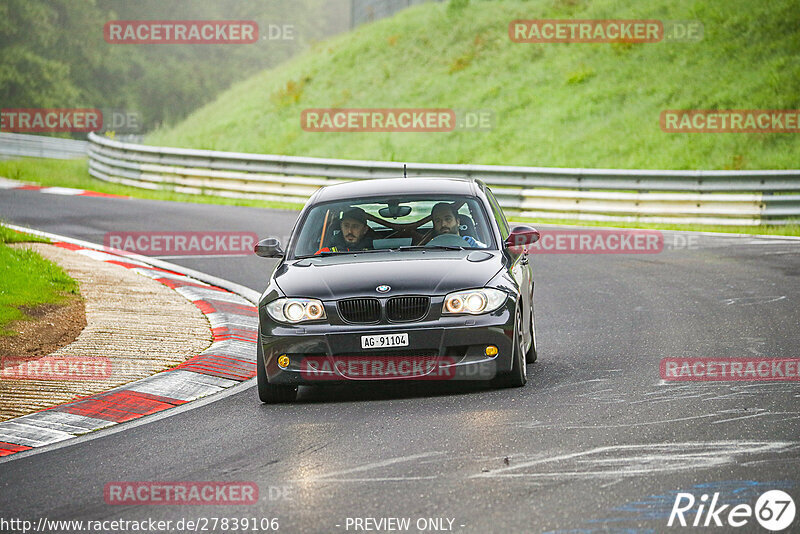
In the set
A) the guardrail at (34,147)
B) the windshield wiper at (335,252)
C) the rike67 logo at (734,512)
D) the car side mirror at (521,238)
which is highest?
the guardrail at (34,147)

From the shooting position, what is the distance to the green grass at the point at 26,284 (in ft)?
39.9

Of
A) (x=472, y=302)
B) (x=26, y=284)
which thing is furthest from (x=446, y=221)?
(x=26, y=284)

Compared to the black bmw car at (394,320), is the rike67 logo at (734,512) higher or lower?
lower

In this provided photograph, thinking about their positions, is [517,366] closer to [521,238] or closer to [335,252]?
[521,238]

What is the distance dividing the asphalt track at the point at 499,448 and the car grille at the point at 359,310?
0.62 metres

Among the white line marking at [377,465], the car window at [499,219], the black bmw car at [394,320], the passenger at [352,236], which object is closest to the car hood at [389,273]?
the black bmw car at [394,320]

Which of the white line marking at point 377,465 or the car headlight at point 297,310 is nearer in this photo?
the white line marking at point 377,465

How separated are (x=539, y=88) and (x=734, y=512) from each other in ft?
111

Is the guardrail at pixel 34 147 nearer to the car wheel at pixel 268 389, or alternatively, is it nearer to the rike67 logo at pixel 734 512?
the car wheel at pixel 268 389

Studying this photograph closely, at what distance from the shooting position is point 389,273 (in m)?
8.94

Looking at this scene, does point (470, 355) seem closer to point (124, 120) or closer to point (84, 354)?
point (84, 354)

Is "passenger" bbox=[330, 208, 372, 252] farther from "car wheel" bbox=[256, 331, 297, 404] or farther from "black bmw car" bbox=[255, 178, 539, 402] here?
"car wheel" bbox=[256, 331, 297, 404]

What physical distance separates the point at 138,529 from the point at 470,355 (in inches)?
133

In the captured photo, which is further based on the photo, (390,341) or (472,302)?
(472,302)
